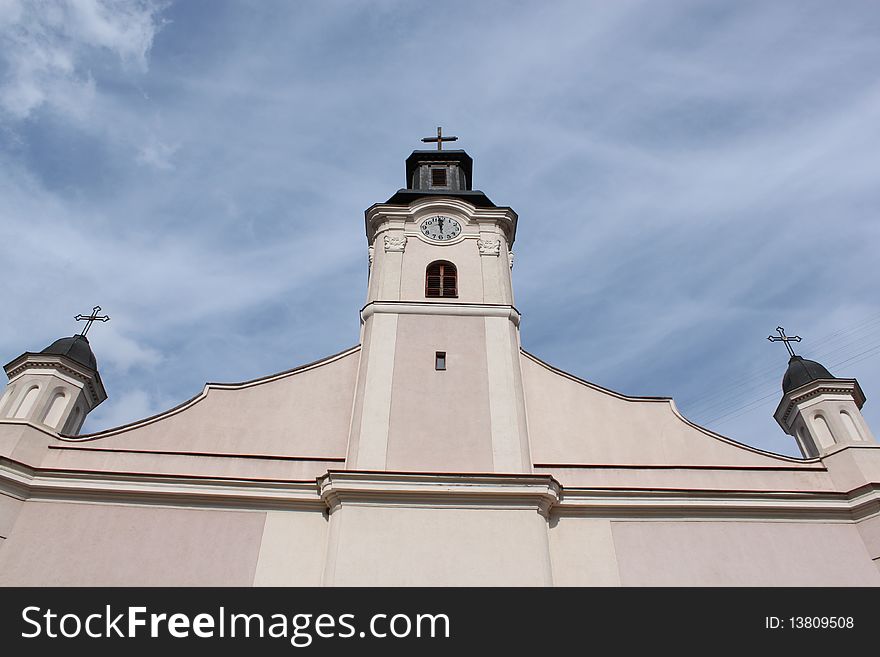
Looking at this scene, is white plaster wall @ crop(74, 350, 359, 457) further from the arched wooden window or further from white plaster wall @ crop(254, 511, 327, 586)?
the arched wooden window

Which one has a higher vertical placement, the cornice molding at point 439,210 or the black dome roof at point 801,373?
the cornice molding at point 439,210

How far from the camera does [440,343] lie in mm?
15734

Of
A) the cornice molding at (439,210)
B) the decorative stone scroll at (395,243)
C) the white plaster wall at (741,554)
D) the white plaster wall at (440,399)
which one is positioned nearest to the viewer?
the white plaster wall at (741,554)

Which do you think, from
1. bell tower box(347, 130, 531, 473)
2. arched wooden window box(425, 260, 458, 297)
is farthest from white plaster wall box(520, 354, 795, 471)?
arched wooden window box(425, 260, 458, 297)

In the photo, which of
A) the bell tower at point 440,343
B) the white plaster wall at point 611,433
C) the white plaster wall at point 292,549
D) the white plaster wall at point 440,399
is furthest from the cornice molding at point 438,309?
the white plaster wall at point 292,549

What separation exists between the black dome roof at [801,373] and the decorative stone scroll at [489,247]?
7.58m

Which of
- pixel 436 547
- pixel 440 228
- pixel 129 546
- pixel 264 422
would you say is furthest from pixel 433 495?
pixel 440 228

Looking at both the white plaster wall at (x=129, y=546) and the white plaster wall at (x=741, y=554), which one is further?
the white plaster wall at (x=741, y=554)

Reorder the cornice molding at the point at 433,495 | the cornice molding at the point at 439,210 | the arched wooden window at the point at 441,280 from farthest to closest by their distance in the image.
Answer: the cornice molding at the point at 439,210 → the arched wooden window at the point at 441,280 → the cornice molding at the point at 433,495

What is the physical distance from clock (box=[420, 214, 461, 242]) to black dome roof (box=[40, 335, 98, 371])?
886 centimetres

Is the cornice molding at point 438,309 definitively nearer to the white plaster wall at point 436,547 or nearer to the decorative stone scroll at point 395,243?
the decorative stone scroll at point 395,243

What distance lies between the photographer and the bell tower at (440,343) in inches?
529
